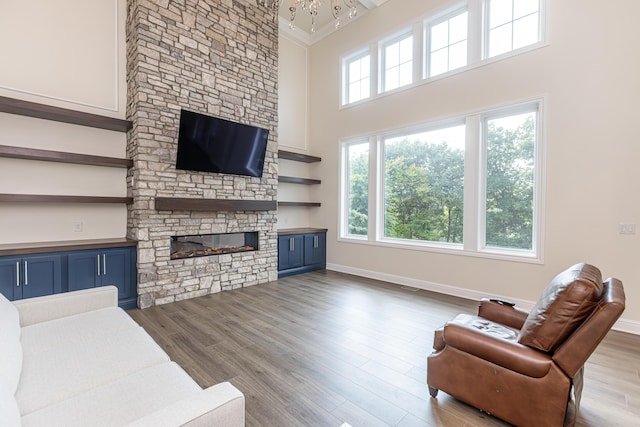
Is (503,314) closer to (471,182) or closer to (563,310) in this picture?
(563,310)

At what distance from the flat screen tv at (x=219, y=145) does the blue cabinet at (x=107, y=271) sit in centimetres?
144

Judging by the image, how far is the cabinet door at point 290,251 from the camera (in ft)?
18.3

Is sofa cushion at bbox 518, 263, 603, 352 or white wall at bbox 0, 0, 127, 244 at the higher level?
white wall at bbox 0, 0, 127, 244

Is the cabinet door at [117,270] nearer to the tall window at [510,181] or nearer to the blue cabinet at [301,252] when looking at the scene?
the blue cabinet at [301,252]

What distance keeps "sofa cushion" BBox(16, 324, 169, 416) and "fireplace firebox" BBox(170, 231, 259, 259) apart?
2355 mm

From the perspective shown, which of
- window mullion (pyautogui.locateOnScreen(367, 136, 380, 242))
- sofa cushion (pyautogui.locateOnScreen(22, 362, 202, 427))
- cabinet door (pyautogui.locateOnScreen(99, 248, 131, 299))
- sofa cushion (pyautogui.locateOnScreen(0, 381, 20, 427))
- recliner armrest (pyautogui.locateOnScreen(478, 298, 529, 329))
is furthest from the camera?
window mullion (pyautogui.locateOnScreen(367, 136, 380, 242))

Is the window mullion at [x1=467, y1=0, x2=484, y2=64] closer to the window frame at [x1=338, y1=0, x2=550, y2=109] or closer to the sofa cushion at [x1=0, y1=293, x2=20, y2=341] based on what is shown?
the window frame at [x1=338, y1=0, x2=550, y2=109]

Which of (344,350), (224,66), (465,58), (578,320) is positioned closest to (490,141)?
(465,58)

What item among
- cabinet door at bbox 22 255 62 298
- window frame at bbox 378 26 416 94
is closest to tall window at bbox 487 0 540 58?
window frame at bbox 378 26 416 94

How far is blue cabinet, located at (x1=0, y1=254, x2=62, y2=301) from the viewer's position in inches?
123

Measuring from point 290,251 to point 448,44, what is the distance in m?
4.47

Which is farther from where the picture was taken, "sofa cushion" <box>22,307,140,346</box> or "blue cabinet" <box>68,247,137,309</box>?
"blue cabinet" <box>68,247,137,309</box>

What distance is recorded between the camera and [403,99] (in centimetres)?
509

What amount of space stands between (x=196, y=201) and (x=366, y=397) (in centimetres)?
340
